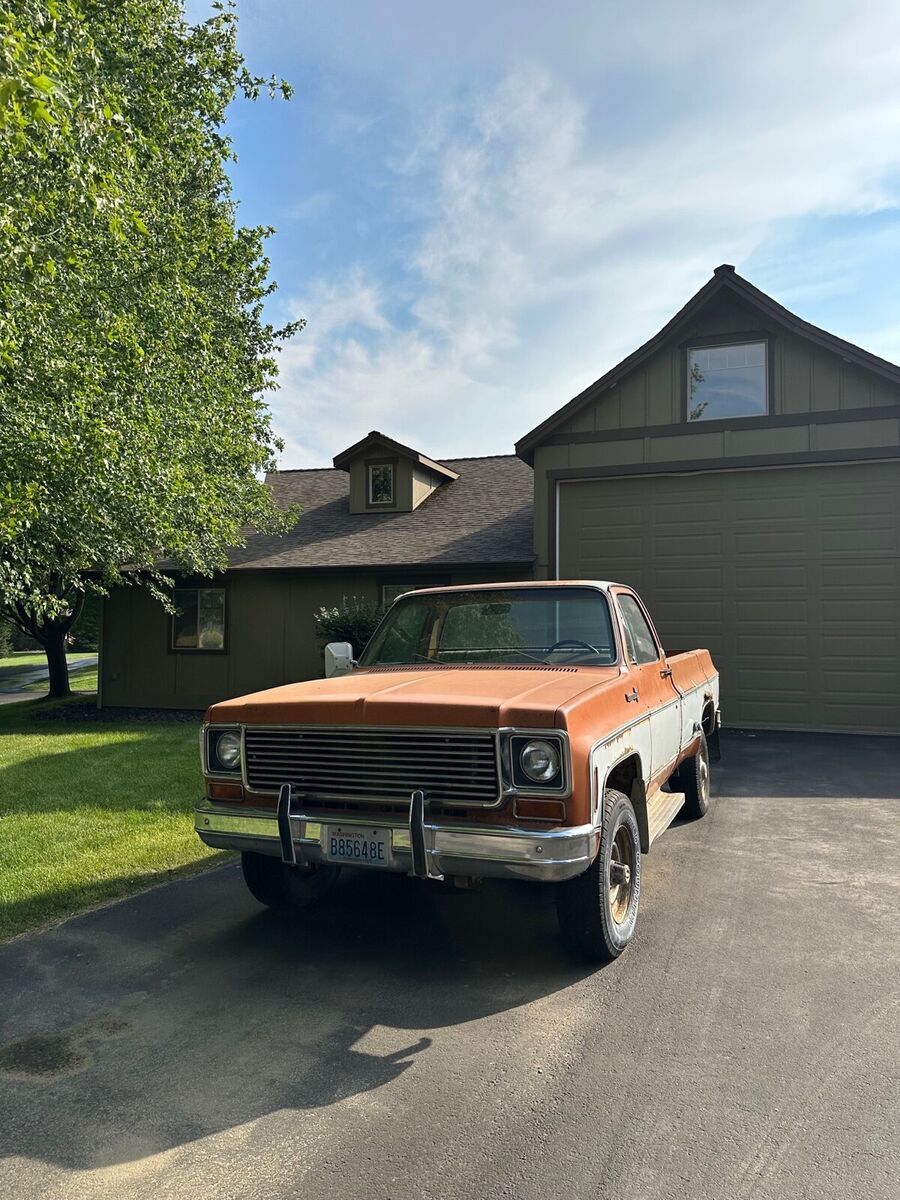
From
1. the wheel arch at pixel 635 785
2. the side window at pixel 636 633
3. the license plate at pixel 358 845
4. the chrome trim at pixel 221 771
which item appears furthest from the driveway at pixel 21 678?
the wheel arch at pixel 635 785

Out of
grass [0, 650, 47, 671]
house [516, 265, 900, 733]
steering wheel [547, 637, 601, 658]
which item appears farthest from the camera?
grass [0, 650, 47, 671]

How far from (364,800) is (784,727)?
10.5 m

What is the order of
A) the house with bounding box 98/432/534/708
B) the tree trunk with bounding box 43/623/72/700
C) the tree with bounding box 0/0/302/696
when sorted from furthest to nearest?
1. the tree trunk with bounding box 43/623/72/700
2. the house with bounding box 98/432/534/708
3. the tree with bounding box 0/0/302/696

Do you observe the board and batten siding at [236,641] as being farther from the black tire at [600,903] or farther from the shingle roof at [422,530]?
the black tire at [600,903]

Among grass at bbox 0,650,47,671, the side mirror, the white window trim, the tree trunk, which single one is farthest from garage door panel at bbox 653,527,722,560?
grass at bbox 0,650,47,671

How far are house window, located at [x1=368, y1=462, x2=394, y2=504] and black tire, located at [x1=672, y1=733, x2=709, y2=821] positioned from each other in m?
12.3

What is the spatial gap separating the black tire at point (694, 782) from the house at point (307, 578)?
7893mm

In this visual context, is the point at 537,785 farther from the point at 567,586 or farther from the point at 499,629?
the point at 567,586

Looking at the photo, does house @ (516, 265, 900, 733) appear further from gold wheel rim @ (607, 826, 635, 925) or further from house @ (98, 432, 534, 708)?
gold wheel rim @ (607, 826, 635, 925)

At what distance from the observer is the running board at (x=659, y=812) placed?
498cm

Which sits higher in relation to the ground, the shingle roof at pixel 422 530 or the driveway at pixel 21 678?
the shingle roof at pixel 422 530

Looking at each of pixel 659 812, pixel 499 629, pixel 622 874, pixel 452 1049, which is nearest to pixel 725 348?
pixel 499 629

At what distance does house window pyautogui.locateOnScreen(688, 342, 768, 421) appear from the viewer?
1333cm

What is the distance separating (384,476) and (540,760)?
15575mm
